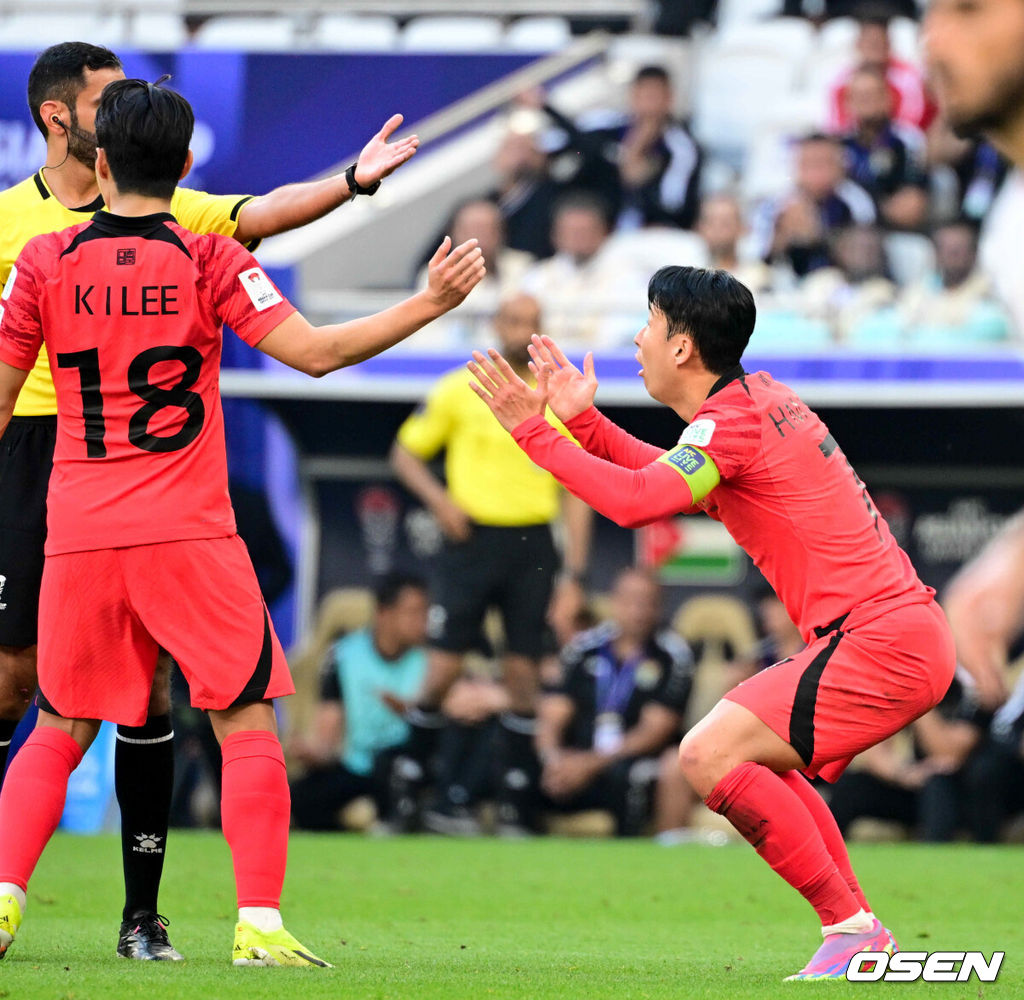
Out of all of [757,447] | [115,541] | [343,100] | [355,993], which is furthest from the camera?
[343,100]

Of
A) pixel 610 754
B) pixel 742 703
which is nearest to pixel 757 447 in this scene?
pixel 742 703

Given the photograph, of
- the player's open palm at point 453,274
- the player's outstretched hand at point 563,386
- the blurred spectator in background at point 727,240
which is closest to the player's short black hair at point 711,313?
the player's outstretched hand at point 563,386

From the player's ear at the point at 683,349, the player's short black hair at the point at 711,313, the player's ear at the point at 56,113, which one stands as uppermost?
the player's ear at the point at 56,113

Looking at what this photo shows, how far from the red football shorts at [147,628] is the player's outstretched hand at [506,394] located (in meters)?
0.75

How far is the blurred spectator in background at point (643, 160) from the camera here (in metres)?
11.8

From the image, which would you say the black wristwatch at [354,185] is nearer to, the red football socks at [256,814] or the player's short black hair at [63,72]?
the player's short black hair at [63,72]

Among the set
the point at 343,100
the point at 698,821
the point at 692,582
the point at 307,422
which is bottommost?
the point at 698,821

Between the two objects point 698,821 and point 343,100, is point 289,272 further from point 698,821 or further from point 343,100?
point 698,821

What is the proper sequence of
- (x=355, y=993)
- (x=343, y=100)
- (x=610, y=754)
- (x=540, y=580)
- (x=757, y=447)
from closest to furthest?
(x=355, y=993) < (x=757, y=447) < (x=540, y=580) < (x=610, y=754) < (x=343, y=100)

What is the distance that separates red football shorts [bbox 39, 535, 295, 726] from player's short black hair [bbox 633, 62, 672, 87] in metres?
8.61

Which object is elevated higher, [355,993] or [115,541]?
[115,541]

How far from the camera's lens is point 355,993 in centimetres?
358

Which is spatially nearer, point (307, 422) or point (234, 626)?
point (234, 626)

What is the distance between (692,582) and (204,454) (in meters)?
6.31
